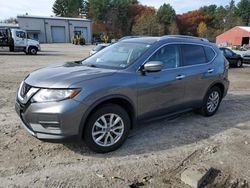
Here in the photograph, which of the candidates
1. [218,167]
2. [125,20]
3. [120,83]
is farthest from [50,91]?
[125,20]

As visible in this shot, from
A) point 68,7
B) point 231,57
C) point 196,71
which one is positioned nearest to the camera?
point 196,71

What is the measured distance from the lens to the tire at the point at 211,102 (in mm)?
6047

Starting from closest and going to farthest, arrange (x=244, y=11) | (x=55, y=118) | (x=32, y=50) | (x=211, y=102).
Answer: (x=55, y=118)
(x=211, y=102)
(x=32, y=50)
(x=244, y=11)

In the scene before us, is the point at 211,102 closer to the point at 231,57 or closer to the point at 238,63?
the point at 231,57

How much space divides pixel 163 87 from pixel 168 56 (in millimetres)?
638

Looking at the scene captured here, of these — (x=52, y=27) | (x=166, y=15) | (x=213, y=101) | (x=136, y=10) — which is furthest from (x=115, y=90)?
(x=136, y=10)

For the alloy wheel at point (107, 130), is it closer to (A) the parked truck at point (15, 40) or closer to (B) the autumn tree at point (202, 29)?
(A) the parked truck at point (15, 40)

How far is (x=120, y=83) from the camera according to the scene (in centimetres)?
417

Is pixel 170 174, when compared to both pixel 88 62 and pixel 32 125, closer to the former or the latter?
pixel 32 125

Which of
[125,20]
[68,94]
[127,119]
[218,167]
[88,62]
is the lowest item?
[218,167]

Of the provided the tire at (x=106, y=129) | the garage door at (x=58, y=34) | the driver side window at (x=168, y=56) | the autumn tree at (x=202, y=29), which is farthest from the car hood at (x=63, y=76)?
Answer: the autumn tree at (x=202, y=29)

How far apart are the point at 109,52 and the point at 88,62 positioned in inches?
17.9

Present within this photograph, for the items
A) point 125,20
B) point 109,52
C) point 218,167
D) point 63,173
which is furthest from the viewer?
point 125,20

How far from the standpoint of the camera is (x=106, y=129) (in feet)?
13.8
